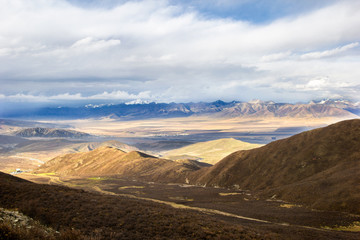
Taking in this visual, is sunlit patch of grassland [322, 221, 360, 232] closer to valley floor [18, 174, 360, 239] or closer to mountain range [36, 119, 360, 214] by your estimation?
valley floor [18, 174, 360, 239]

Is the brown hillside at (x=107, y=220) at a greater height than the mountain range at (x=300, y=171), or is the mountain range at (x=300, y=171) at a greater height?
the brown hillside at (x=107, y=220)

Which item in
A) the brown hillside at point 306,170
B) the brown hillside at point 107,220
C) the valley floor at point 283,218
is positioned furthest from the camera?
the brown hillside at point 306,170

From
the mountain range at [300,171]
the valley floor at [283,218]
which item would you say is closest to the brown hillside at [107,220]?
the valley floor at [283,218]

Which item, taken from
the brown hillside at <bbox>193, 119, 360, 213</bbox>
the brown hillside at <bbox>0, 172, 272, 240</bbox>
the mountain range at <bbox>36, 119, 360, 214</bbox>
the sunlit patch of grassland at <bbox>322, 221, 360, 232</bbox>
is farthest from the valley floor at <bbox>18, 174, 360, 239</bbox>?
the brown hillside at <bbox>0, 172, 272, 240</bbox>

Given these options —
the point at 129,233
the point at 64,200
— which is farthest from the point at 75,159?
the point at 129,233

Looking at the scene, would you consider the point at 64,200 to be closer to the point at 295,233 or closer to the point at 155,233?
the point at 155,233

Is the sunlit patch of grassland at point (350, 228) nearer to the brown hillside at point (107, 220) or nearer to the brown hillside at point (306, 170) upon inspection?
the brown hillside at point (306, 170)

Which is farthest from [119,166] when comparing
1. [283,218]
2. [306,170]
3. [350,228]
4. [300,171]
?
[350,228]

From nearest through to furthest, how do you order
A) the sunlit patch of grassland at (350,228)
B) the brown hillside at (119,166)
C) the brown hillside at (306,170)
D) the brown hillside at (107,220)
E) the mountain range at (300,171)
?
1. the brown hillside at (107,220)
2. the sunlit patch of grassland at (350,228)
3. the brown hillside at (306,170)
4. the mountain range at (300,171)
5. the brown hillside at (119,166)
